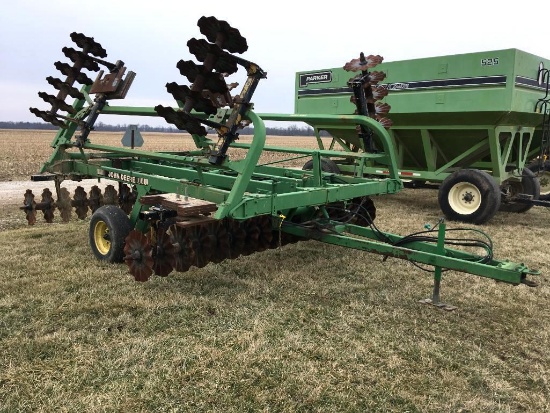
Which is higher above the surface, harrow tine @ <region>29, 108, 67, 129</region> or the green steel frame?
harrow tine @ <region>29, 108, 67, 129</region>

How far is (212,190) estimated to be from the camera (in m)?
3.50

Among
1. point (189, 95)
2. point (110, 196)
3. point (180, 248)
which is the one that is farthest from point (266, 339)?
point (110, 196)

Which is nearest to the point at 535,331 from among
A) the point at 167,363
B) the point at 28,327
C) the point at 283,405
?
the point at 283,405

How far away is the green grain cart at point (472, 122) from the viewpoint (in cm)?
657

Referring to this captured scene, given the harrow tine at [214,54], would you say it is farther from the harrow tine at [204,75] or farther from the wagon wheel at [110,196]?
the wagon wheel at [110,196]

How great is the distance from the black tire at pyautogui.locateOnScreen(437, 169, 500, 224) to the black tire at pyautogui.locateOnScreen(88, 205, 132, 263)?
4868mm

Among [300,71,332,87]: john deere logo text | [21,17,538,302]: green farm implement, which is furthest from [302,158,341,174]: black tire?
[21,17,538,302]: green farm implement

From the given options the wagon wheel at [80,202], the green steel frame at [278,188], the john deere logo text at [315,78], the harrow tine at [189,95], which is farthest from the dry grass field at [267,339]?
the john deere logo text at [315,78]

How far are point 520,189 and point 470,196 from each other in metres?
1.49

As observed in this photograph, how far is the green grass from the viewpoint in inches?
93.3

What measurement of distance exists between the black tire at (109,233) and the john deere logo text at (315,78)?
5.41 m

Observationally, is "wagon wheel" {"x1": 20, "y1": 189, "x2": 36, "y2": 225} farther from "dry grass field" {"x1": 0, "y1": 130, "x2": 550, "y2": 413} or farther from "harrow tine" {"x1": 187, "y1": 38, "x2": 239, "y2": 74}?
"harrow tine" {"x1": 187, "y1": 38, "x2": 239, "y2": 74}

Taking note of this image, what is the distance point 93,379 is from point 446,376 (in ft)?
6.27

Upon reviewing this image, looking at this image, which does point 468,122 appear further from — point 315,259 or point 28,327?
point 28,327
